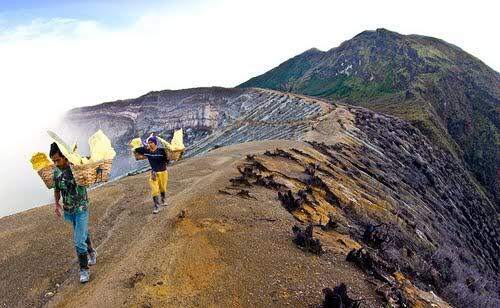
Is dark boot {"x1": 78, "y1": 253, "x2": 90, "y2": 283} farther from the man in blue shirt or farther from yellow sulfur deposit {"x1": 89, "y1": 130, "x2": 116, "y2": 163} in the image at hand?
the man in blue shirt

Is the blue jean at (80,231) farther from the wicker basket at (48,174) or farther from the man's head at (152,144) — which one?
the man's head at (152,144)

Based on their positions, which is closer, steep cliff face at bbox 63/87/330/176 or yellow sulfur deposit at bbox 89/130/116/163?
yellow sulfur deposit at bbox 89/130/116/163

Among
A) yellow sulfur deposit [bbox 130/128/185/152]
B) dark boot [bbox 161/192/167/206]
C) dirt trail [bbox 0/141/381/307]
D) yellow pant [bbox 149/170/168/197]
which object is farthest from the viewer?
dark boot [bbox 161/192/167/206]

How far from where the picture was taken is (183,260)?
8.77m

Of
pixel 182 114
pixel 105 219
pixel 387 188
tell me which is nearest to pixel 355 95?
pixel 182 114

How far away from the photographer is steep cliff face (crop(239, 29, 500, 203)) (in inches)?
2697

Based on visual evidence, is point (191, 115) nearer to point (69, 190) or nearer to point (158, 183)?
point (158, 183)

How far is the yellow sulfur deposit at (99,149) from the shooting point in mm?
8273

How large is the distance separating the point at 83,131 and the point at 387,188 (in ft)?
189

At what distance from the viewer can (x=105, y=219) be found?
12484mm

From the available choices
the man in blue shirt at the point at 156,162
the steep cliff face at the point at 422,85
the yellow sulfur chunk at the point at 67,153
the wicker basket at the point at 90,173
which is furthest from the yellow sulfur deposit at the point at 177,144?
the steep cliff face at the point at 422,85

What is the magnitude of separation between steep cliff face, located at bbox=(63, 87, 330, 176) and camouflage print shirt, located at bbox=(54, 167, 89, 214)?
123ft

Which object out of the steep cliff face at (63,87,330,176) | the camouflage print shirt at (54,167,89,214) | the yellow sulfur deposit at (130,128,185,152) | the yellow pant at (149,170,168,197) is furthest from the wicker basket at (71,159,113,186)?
the steep cliff face at (63,87,330,176)

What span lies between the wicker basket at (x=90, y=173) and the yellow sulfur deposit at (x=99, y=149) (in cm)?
10
